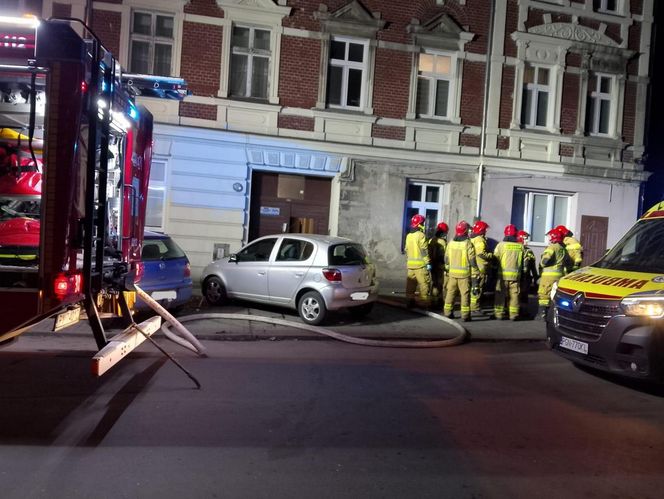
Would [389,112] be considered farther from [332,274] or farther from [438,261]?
[332,274]

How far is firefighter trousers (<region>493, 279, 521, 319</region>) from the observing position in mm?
9984

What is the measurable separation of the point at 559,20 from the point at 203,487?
50.5 ft

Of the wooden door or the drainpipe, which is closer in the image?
the drainpipe

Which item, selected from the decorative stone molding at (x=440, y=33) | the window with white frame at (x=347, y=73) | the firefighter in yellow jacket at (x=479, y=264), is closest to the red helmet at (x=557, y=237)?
the firefighter in yellow jacket at (x=479, y=264)

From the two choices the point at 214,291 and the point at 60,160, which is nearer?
the point at 60,160

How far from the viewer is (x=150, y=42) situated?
42.1 feet

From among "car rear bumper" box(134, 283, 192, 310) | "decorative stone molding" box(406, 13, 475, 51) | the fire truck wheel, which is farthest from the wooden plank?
"decorative stone molding" box(406, 13, 475, 51)

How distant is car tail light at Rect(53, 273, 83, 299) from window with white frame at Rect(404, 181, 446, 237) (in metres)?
10.9

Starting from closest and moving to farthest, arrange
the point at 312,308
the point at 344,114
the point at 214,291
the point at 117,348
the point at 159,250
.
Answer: the point at 117,348 < the point at 159,250 < the point at 312,308 < the point at 214,291 < the point at 344,114

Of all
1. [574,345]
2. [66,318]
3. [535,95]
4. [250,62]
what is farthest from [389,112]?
[66,318]

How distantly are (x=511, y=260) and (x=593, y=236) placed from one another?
664 centimetres

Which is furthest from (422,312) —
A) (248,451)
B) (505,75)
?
(505,75)

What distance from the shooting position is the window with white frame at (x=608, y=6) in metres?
14.9

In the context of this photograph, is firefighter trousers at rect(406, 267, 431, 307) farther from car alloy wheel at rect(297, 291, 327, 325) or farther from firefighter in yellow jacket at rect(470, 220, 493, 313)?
car alloy wheel at rect(297, 291, 327, 325)
